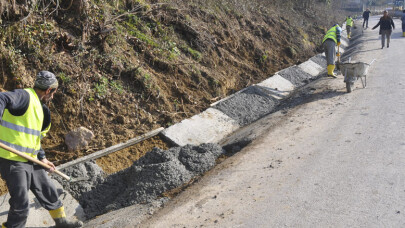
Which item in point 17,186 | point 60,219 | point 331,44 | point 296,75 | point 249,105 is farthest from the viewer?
point 296,75

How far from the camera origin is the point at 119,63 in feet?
27.0

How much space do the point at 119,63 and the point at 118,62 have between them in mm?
33

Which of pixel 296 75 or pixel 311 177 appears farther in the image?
pixel 296 75

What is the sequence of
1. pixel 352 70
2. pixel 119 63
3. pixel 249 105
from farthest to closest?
pixel 249 105, pixel 352 70, pixel 119 63

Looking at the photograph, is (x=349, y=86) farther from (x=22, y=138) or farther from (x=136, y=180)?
(x=22, y=138)

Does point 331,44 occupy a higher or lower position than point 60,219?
higher

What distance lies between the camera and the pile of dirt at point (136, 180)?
17.4 ft

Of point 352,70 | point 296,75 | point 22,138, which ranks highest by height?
point 22,138

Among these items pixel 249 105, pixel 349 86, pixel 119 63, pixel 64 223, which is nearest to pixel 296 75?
pixel 349 86

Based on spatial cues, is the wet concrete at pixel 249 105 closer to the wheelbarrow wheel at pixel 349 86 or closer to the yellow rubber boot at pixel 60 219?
the wheelbarrow wheel at pixel 349 86

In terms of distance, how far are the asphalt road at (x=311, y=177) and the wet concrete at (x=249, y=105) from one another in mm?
984

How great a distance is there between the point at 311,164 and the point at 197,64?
5619 mm

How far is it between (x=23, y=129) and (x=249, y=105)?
6.75 meters

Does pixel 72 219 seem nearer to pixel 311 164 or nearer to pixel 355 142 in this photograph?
pixel 311 164
